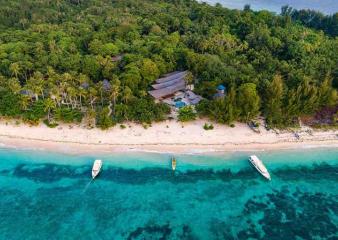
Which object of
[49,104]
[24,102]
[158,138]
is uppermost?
[24,102]

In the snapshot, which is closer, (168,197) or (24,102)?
(168,197)

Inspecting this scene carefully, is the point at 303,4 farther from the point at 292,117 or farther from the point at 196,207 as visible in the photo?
the point at 196,207

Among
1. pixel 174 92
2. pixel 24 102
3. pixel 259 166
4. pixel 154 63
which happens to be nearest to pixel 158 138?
pixel 174 92

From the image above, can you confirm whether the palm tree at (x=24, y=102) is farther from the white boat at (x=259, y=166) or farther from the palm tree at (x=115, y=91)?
the white boat at (x=259, y=166)

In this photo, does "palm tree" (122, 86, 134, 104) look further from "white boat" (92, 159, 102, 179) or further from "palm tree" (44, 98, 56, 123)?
"white boat" (92, 159, 102, 179)

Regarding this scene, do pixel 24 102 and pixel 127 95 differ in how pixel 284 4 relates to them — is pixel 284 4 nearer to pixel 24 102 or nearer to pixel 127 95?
pixel 127 95

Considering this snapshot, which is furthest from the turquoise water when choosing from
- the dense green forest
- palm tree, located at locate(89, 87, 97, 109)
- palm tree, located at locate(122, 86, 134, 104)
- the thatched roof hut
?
the thatched roof hut
